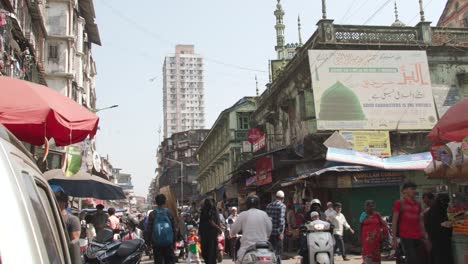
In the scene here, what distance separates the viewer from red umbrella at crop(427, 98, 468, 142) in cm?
718

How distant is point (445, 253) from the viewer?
27.1 feet

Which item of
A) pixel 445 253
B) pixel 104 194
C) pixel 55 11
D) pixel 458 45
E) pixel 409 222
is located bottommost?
pixel 445 253

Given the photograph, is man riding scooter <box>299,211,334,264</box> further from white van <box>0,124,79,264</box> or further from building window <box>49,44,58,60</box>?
building window <box>49,44,58,60</box>

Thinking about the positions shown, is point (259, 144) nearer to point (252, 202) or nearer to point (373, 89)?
point (373, 89)

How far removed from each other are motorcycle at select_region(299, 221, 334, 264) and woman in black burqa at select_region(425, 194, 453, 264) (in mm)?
1794

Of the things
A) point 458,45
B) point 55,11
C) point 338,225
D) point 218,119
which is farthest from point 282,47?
point 338,225

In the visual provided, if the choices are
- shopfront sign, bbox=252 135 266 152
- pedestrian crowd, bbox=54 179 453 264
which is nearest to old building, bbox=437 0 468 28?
shopfront sign, bbox=252 135 266 152

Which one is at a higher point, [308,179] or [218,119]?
[218,119]

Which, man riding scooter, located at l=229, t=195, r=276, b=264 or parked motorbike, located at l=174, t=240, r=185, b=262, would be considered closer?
man riding scooter, located at l=229, t=195, r=276, b=264

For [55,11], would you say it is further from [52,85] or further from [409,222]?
[409,222]

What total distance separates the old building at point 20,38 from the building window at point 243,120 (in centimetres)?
1975

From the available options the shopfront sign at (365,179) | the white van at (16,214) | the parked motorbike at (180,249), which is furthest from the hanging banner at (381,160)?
the white van at (16,214)

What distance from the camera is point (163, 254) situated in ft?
28.7

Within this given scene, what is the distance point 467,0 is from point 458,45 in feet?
68.2
